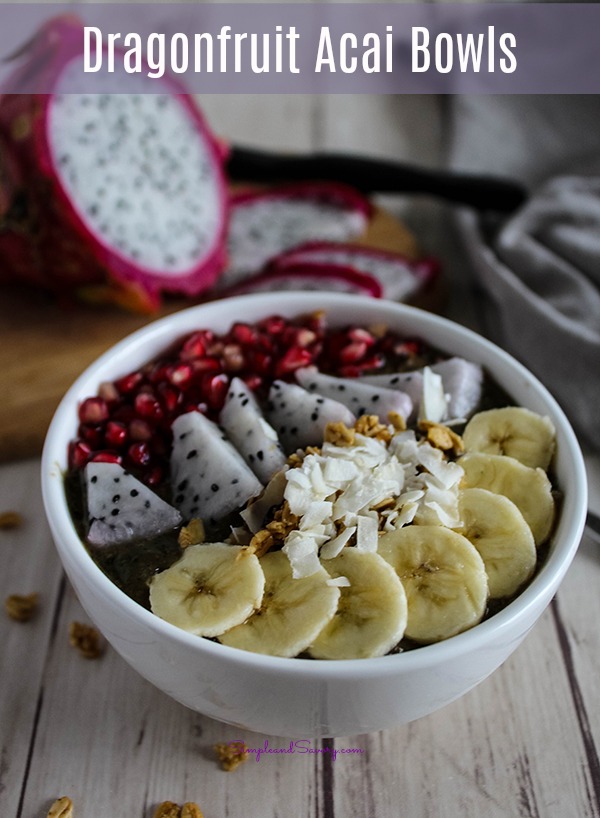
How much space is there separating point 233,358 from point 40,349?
856 millimetres

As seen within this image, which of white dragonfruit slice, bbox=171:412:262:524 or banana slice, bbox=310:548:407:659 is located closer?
banana slice, bbox=310:548:407:659

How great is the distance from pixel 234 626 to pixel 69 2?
384 cm

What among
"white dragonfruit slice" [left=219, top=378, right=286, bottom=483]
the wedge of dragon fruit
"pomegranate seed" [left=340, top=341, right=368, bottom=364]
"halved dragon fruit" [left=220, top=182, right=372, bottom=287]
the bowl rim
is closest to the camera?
the bowl rim

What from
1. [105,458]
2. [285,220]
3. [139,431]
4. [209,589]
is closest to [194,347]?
[139,431]

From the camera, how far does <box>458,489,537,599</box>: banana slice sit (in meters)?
1.66

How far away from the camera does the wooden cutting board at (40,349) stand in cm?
251

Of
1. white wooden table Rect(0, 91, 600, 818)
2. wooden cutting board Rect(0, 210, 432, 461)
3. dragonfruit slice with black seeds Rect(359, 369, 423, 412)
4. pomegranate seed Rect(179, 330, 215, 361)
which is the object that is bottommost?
white wooden table Rect(0, 91, 600, 818)

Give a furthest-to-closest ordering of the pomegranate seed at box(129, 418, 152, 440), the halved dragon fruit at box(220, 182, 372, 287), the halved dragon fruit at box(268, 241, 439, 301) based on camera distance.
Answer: the halved dragon fruit at box(220, 182, 372, 287), the halved dragon fruit at box(268, 241, 439, 301), the pomegranate seed at box(129, 418, 152, 440)

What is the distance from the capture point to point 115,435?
6.41 ft

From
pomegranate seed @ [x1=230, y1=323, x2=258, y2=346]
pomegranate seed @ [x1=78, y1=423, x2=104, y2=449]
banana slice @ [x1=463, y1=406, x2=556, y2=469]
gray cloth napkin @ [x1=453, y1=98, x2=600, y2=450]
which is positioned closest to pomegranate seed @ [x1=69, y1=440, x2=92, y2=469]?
pomegranate seed @ [x1=78, y1=423, x2=104, y2=449]

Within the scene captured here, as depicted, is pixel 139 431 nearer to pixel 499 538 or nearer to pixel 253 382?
pixel 253 382

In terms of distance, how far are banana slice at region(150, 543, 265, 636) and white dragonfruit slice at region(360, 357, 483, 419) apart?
605mm

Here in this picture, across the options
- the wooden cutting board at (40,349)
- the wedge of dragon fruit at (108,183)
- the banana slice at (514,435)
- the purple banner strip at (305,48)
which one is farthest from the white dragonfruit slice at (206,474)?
the purple banner strip at (305,48)

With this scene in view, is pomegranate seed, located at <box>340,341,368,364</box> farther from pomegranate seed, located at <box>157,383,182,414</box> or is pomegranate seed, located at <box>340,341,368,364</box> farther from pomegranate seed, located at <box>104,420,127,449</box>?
pomegranate seed, located at <box>104,420,127,449</box>
